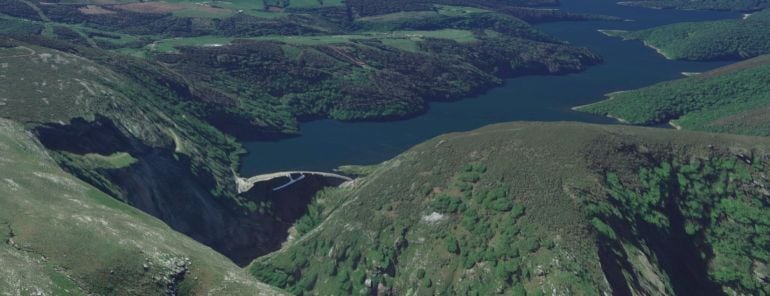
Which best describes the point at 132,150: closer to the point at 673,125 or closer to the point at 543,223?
the point at 543,223

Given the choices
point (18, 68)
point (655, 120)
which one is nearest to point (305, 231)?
point (18, 68)

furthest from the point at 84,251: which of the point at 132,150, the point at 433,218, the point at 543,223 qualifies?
the point at 132,150

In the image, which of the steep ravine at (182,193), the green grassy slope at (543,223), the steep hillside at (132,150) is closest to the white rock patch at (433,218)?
the green grassy slope at (543,223)

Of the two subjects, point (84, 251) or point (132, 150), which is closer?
point (84, 251)

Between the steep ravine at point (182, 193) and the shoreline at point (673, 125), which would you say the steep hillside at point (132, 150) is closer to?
the steep ravine at point (182, 193)

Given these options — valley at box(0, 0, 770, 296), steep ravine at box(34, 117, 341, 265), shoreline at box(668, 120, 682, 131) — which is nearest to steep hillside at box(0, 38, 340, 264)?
steep ravine at box(34, 117, 341, 265)

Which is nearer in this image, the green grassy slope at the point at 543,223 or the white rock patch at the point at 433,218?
the green grassy slope at the point at 543,223

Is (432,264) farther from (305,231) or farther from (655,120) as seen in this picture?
(655,120)
